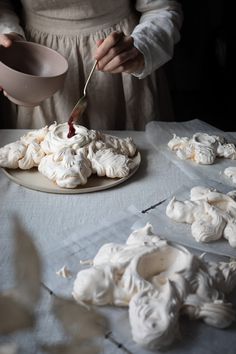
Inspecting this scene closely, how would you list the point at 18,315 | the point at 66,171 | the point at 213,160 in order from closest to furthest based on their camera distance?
the point at 18,315
the point at 66,171
the point at 213,160

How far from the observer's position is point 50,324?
0.61 m

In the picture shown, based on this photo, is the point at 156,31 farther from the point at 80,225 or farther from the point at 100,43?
the point at 80,225

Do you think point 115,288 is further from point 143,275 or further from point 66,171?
point 66,171

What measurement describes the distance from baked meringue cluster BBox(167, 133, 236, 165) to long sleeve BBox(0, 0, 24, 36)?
0.50 meters

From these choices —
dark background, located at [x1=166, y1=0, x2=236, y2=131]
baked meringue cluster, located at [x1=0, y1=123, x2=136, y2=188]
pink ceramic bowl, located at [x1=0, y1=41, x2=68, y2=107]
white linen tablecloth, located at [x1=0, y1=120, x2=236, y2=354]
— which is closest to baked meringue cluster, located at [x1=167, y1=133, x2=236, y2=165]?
white linen tablecloth, located at [x1=0, y1=120, x2=236, y2=354]

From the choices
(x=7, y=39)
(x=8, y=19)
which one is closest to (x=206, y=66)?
(x=8, y=19)

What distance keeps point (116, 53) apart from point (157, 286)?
23.7 inches

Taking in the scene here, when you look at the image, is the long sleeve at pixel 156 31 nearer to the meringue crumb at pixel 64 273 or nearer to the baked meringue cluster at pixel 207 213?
the baked meringue cluster at pixel 207 213

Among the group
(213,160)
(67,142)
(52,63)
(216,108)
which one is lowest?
(216,108)

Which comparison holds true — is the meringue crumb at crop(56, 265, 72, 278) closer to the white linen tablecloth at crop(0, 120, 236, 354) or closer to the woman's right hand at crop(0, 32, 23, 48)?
the white linen tablecloth at crop(0, 120, 236, 354)

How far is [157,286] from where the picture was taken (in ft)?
2.17

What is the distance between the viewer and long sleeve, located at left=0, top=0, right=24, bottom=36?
1140mm

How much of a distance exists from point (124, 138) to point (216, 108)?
5.97ft

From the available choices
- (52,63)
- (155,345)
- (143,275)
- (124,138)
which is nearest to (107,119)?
(124,138)
